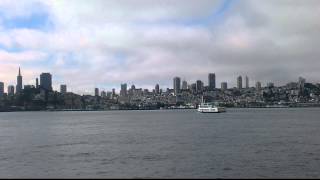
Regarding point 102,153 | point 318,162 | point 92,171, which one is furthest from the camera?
point 102,153

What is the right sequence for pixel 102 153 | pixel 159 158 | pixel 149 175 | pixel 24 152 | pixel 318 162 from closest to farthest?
pixel 149 175, pixel 318 162, pixel 159 158, pixel 102 153, pixel 24 152

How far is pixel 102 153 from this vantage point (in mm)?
59500

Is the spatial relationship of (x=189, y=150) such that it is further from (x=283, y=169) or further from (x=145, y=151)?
(x=283, y=169)

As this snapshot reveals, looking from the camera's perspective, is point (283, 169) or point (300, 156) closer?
point (283, 169)

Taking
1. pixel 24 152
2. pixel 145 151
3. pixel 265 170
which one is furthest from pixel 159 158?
pixel 24 152

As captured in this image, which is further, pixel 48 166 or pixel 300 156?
pixel 300 156

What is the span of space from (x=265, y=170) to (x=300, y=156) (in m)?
10.9

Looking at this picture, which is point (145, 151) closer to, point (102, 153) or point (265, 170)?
point (102, 153)

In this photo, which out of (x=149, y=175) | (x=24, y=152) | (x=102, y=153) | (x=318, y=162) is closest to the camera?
(x=149, y=175)

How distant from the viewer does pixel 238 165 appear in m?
47.3

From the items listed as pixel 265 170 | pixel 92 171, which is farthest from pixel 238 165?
pixel 92 171

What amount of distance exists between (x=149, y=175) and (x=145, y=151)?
62.7 ft

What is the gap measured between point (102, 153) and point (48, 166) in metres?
10.8

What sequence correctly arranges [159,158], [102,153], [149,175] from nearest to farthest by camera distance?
[149,175] → [159,158] → [102,153]
